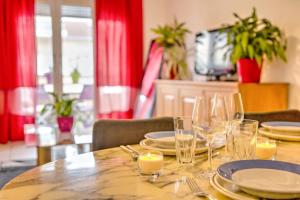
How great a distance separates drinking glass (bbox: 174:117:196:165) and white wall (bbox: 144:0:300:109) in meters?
2.34

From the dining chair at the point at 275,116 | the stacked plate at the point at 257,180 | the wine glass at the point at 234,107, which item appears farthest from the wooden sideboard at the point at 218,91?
the stacked plate at the point at 257,180

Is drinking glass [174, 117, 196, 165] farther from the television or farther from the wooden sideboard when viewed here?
the television

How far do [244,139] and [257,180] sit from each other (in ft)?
0.63

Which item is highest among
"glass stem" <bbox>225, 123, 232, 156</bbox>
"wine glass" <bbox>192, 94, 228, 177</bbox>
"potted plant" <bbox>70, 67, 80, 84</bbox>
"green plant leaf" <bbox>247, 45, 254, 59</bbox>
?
"green plant leaf" <bbox>247, 45, 254, 59</bbox>

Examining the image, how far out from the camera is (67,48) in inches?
196

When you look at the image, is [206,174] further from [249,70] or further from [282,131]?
[249,70]

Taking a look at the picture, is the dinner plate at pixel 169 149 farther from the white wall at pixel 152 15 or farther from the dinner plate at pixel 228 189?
the white wall at pixel 152 15

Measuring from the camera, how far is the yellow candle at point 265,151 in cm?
110

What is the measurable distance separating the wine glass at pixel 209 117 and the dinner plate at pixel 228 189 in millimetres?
153

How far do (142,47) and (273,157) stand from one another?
4309 mm

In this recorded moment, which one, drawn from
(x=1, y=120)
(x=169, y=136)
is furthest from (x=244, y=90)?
(x=1, y=120)

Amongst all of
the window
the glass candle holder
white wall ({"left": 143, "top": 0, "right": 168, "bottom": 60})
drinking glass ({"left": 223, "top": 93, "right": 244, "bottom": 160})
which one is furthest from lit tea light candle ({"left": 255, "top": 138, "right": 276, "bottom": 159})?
white wall ({"left": 143, "top": 0, "right": 168, "bottom": 60})

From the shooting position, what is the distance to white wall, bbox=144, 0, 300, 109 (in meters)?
3.03

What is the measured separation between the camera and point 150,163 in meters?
0.95
